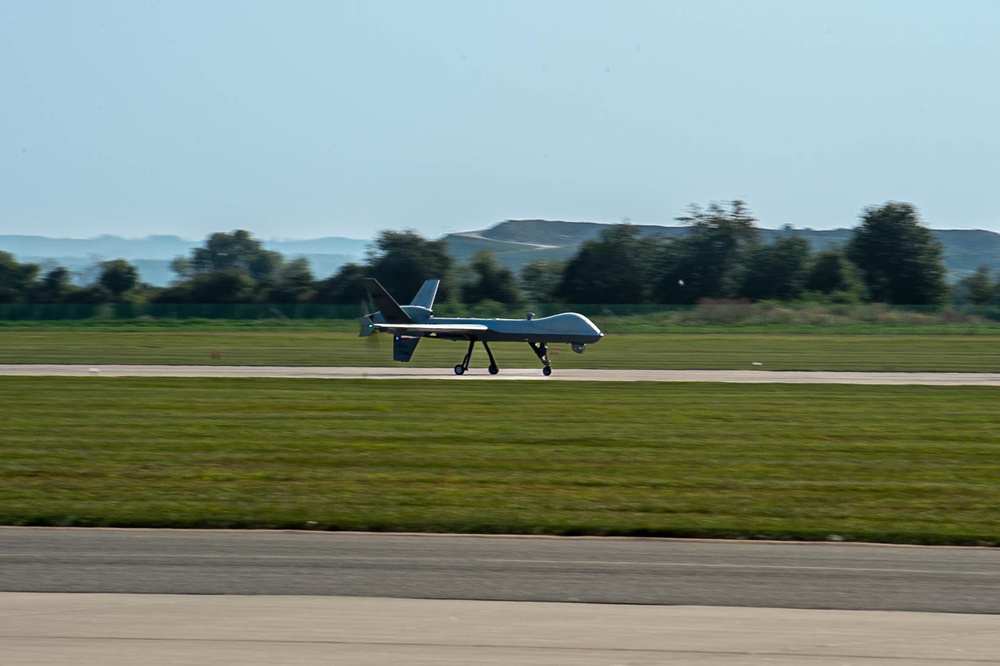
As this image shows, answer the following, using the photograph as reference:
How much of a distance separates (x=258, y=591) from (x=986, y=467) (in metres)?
13.4

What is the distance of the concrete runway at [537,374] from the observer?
37781 millimetres

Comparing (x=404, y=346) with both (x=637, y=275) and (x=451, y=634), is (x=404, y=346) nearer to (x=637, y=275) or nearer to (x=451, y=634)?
(x=451, y=634)

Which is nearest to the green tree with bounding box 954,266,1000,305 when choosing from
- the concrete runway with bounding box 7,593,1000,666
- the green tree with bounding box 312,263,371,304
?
the green tree with bounding box 312,263,371,304

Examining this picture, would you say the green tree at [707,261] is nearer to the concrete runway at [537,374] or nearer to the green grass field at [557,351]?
the green grass field at [557,351]

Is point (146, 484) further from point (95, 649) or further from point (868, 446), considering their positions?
point (868, 446)

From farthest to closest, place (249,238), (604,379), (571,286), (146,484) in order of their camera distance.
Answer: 1. (249,238)
2. (571,286)
3. (604,379)
4. (146,484)

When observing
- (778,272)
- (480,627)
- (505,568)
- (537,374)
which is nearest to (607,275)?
(778,272)

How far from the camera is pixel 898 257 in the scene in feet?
355

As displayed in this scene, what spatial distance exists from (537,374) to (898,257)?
7607cm

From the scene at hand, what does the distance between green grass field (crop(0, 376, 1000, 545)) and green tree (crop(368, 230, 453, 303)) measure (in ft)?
222

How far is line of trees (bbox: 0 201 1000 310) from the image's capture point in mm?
100812

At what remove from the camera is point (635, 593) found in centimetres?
1005

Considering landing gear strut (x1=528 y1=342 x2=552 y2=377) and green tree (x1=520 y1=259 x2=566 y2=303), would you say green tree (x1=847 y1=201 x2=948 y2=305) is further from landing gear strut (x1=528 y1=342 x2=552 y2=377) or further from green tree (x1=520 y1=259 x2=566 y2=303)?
landing gear strut (x1=528 y1=342 x2=552 y2=377)

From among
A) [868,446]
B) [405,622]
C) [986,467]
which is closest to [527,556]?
[405,622]
